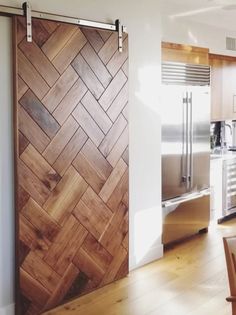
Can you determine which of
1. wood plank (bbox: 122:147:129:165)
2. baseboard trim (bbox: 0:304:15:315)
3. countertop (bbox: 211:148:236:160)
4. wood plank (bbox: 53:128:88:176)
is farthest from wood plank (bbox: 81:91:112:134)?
countertop (bbox: 211:148:236:160)

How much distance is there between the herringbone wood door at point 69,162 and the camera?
3.13 metres

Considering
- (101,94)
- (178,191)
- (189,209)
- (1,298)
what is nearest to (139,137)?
(101,94)

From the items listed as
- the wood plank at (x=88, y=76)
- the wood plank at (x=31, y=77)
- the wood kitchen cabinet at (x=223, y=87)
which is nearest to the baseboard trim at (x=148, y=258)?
the wood plank at (x=88, y=76)

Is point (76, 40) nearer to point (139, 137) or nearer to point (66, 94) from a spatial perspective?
point (66, 94)

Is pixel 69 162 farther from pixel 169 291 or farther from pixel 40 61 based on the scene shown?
pixel 169 291

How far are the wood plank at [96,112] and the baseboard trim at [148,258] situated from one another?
130 cm

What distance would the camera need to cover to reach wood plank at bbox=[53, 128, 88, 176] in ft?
10.9

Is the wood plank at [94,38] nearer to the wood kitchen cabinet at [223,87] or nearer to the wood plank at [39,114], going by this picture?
the wood plank at [39,114]

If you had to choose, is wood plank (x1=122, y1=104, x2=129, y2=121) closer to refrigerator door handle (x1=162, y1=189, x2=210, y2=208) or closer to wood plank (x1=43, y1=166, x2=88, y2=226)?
wood plank (x1=43, y1=166, x2=88, y2=226)

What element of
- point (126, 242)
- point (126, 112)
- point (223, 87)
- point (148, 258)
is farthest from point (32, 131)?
point (223, 87)

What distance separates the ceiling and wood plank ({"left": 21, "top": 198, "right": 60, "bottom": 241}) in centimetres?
261

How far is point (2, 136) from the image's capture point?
3.03m

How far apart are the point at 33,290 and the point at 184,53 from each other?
2.96m

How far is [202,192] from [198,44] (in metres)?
1.84
